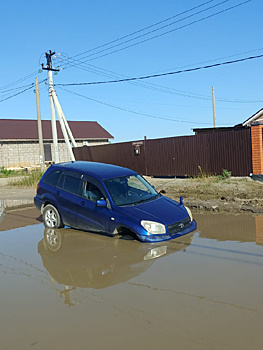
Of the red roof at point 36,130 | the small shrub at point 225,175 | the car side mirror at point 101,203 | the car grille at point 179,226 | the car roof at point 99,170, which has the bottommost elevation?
the car grille at point 179,226

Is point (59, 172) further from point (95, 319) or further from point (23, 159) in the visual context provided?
point (23, 159)

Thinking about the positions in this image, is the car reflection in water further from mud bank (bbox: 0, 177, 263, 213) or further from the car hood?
mud bank (bbox: 0, 177, 263, 213)

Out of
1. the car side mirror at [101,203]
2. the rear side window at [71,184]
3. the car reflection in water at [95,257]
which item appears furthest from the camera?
the rear side window at [71,184]

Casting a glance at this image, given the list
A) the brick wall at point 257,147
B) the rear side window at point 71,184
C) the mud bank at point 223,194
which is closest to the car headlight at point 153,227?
the rear side window at point 71,184

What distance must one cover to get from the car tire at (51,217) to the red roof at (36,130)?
97.5 ft

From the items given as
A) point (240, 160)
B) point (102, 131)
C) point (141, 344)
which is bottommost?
point (141, 344)

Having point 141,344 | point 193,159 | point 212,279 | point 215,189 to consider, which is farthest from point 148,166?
point 141,344

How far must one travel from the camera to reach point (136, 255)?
22.0 feet

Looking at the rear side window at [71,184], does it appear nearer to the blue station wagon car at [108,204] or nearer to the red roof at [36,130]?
the blue station wagon car at [108,204]

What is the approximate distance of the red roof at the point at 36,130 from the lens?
38.5 meters

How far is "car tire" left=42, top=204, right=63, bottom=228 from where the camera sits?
9047 mm

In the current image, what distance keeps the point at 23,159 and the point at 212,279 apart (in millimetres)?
35381

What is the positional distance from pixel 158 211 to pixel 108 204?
42.1 inches

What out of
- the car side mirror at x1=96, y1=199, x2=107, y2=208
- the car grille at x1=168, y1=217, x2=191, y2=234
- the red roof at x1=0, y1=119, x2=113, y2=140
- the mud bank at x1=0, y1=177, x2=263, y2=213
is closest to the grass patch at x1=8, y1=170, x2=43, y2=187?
the mud bank at x1=0, y1=177, x2=263, y2=213
